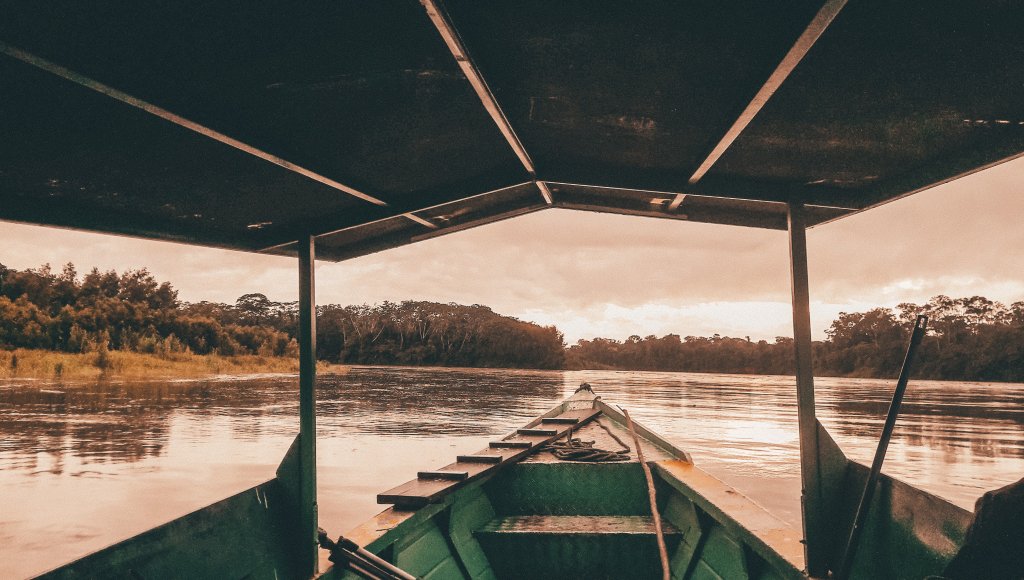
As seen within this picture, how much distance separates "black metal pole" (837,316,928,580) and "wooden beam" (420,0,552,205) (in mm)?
1725

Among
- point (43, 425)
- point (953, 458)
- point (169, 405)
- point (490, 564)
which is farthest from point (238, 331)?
point (490, 564)

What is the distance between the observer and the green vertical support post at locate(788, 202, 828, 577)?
100 inches

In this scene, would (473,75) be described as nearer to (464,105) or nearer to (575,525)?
(464,105)

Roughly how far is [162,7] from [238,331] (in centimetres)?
7309

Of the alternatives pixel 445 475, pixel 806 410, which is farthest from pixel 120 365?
pixel 806 410

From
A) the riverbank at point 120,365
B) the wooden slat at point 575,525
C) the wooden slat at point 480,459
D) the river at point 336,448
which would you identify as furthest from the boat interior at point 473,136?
the riverbank at point 120,365

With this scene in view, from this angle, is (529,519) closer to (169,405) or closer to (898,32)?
(898,32)

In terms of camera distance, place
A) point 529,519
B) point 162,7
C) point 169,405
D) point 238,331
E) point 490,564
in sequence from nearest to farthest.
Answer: point 162,7, point 490,564, point 529,519, point 169,405, point 238,331

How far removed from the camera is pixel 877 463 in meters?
2.26

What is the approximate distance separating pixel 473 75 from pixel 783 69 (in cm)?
89

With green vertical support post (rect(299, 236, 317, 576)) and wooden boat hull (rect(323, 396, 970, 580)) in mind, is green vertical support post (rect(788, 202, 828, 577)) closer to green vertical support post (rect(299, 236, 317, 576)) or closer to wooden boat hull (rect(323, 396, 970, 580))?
wooden boat hull (rect(323, 396, 970, 580))

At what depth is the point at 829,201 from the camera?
2.90 m

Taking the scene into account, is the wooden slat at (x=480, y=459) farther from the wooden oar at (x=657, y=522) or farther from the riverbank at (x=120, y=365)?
the riverbank at (x=120, y=365)

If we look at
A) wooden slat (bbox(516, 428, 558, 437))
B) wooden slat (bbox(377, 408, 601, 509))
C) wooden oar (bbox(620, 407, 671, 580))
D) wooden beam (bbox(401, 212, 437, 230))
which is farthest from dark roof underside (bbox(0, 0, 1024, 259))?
wooden slat (bbox(516, 428, 558, 437))
